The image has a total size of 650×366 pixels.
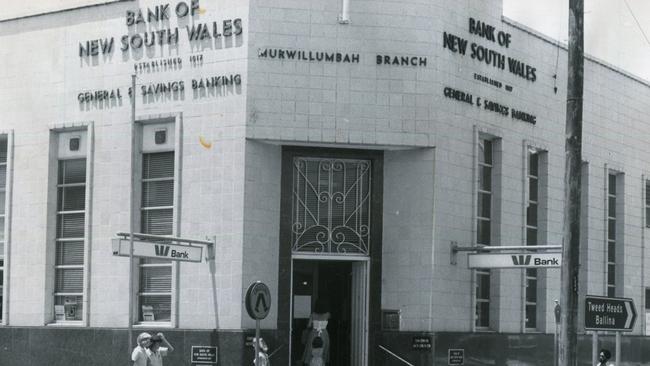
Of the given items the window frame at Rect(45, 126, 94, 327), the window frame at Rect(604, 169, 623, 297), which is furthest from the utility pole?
the window frame at Rect(604, 169, 623, 297)

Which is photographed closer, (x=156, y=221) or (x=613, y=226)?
(x=156, y=221)

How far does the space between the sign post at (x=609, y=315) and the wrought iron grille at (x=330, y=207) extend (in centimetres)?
858

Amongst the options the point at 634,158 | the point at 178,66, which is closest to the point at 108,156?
the point at 178,66

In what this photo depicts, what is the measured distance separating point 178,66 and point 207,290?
4.80 metres

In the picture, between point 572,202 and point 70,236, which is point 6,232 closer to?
point 70,236

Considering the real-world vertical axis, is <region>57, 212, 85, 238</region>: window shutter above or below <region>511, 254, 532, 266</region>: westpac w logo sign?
above

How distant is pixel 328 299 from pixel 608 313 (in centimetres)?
955

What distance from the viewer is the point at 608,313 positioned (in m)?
16.5

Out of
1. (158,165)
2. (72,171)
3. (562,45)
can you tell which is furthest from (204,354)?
(562,45)

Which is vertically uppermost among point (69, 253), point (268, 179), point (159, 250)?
point (268, 179)

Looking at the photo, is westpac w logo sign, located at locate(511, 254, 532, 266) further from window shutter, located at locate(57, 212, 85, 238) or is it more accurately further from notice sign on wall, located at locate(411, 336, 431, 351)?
window shutter, located at locate(57, 212, 85, 238)

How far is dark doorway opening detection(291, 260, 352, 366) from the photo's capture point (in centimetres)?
2486

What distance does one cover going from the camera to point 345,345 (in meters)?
24.9

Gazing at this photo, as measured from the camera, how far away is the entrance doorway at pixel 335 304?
80.5 feet
